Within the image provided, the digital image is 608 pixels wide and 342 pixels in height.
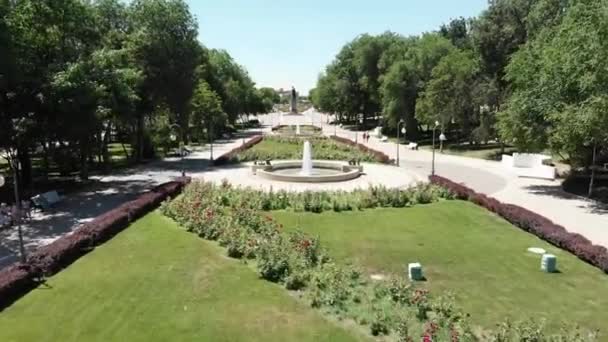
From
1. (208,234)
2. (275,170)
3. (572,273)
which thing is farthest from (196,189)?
(572,273)

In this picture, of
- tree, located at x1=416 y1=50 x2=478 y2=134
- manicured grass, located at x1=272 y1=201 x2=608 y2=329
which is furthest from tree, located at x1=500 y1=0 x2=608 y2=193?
tree, located at x1=416 y1=50 x2=478 y2=134

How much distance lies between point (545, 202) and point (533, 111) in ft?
15.8

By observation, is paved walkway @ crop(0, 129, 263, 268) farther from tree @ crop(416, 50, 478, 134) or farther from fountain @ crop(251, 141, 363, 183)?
tree @ crop(416, 50, 478, 134)

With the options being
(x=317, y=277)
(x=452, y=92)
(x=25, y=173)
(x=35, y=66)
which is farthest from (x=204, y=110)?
(x=317, y=277)

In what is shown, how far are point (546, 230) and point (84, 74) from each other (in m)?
21.4

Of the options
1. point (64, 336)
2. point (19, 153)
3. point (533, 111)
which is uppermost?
point (533, 111)

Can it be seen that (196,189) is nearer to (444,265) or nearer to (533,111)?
→ (444,265)

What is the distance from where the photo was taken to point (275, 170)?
113ft

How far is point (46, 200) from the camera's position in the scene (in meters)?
21.9

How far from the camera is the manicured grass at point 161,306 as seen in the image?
9906mm

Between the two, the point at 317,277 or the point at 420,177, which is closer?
the point at 317,277

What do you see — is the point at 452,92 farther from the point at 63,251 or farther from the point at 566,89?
the point at 63,251

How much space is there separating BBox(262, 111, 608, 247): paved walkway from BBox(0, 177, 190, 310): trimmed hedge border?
16673mm

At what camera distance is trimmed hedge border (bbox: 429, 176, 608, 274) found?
14469mm
